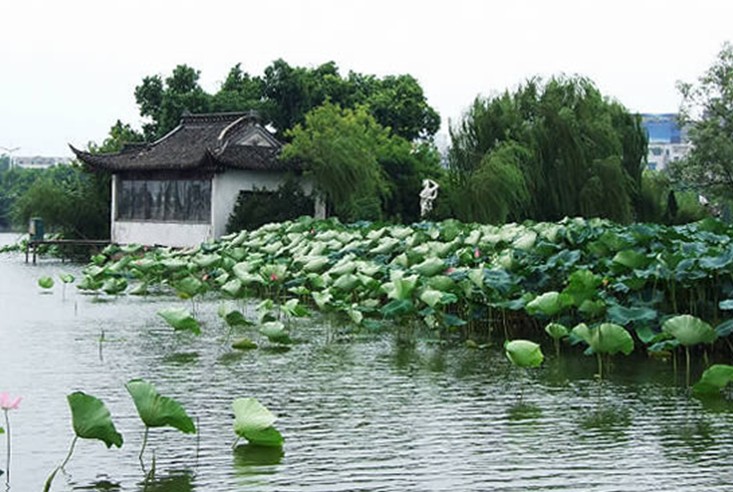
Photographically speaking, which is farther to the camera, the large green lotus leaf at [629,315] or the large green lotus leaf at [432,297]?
the large green lotus leaf at [432,297]

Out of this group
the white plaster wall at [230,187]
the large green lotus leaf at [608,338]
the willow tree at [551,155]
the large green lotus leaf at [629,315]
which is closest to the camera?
the large green lotus leaf at [608,338]

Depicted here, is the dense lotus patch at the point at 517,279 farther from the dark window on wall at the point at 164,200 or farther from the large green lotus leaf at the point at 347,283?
the dark window on wall at the point at 164,200

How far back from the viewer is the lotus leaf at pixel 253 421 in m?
5.41

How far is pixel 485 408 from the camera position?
6.77 m

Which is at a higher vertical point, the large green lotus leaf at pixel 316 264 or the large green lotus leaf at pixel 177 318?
the large green lotus leaf at pixel 316 264

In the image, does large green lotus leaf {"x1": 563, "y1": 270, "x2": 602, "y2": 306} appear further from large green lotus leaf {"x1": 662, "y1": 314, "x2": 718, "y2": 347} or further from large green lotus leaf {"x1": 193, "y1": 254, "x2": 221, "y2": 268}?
large green lotus leaf {"x1": 193, "y1": 254, "x2": 221, "y2": 268}

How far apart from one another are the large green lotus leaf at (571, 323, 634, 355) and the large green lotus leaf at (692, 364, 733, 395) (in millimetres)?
501

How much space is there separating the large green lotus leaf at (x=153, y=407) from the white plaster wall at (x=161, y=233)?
20.5 metres

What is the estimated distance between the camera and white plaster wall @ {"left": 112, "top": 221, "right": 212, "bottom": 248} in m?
25.9

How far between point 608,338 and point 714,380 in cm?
74

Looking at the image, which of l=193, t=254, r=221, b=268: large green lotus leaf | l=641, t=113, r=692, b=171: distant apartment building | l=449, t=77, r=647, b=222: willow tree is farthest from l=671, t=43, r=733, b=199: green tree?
l=641, t=113, r=692, b=171: distant apartment building

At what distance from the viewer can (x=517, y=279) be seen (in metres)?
9.61

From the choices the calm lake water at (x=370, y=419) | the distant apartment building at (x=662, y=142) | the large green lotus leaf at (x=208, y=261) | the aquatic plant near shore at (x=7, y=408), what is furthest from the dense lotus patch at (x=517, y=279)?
the distant apartment building at (x=662, y=142)

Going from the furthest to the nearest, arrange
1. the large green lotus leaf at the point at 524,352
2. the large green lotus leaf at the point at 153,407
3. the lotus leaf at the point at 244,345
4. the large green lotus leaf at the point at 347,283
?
the large green lotus leaf at the point at 347,283
the lotus leaf at the point at 244,345
the large green lotus leaf at the point at 524,352
the large green lotus leaf at the point at 153,407
